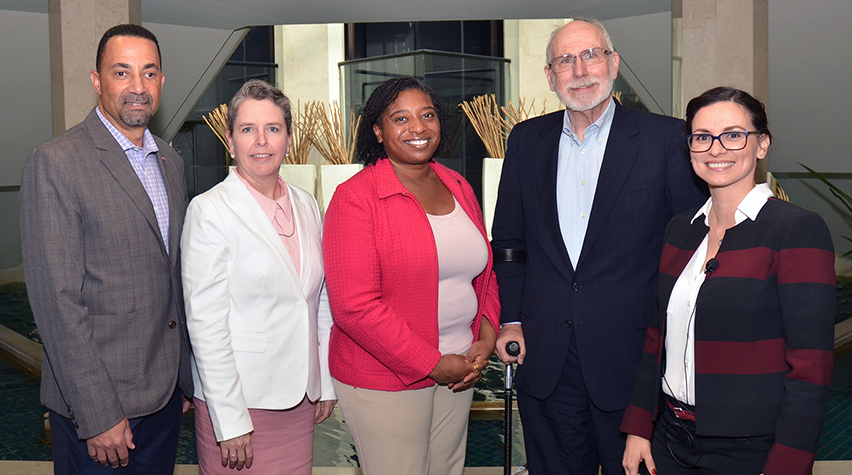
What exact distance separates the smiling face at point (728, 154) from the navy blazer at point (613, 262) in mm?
363

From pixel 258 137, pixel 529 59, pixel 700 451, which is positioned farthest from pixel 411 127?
pixel 529 59

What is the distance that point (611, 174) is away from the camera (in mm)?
1948

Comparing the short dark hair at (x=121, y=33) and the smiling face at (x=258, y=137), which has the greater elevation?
the short dark hair at (x=121, y=33)

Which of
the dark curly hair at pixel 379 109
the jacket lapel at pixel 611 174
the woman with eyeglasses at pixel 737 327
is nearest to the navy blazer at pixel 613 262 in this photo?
the jacket lapel at pixel 611 174

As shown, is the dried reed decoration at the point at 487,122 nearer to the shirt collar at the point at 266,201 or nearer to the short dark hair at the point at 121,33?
the shirt collar at the point at 266,201

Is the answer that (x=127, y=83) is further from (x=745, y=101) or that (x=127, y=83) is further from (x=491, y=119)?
(x=491, y=119)

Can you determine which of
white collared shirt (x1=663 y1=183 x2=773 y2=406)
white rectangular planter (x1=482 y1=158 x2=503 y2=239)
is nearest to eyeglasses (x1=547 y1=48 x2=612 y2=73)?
white collared shirt (x1=663 y1=183 x2=773 y2=406)

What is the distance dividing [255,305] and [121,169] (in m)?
0.53

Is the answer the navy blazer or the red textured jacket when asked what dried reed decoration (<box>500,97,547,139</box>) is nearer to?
the navy blazer

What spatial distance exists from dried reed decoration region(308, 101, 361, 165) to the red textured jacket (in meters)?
3.90

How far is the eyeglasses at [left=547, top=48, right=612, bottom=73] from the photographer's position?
201cm

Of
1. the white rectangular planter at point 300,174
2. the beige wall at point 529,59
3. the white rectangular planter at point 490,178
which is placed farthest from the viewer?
the beige wall at point 529,59

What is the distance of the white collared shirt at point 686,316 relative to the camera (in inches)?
60.5

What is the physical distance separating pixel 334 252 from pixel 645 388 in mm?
913
